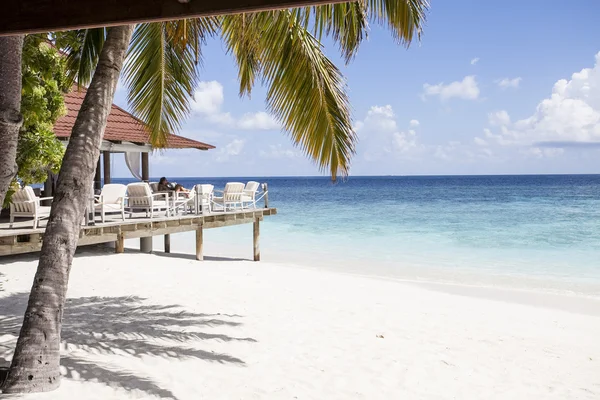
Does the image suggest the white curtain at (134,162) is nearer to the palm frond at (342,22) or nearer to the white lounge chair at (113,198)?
the white lounge chair at (113,198)

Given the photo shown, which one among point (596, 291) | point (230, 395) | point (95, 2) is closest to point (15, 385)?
point (230, 395)

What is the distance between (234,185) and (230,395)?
988 cm

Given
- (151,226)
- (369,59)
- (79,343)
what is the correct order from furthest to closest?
1. (369,59)
2. (151,226)
3. (79,343)

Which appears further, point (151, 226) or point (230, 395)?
point (151, 226)

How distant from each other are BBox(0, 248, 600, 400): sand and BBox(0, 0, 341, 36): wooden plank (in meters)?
3.02

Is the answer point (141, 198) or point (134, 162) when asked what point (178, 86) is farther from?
point (134, 162)

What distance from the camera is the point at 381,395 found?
197 inches

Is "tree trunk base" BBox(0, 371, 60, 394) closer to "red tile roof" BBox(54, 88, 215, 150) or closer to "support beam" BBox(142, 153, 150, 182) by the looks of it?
"red tile roof" BBox(54, 88, 215, 150)

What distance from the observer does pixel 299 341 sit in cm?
650

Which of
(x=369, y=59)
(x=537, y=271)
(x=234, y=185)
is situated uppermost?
(x=369, y=59)

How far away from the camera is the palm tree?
4.44 m

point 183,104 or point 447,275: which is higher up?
point 183,104

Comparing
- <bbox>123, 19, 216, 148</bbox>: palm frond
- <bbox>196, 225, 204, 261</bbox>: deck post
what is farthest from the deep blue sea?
<bbox>123, 19, 216, 148</bbox>: palm frond

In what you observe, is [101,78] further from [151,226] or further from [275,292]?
→ [151,226]
